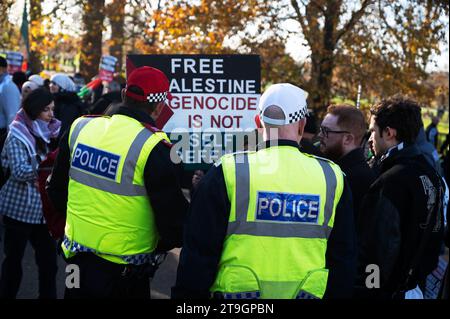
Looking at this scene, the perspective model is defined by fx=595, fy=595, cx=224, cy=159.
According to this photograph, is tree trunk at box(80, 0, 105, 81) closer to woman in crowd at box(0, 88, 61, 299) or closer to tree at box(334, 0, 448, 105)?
tree at box(334, 0, 448, 105)

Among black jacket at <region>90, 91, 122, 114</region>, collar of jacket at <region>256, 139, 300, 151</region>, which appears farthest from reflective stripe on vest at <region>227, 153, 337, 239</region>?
black jacket at <region>90, 91, 122, 114</region>

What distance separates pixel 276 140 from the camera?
2715mm

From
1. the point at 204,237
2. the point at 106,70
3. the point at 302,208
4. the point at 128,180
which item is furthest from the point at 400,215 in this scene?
the point at 106,70

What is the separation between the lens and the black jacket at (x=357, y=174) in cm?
367

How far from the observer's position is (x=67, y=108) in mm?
6922

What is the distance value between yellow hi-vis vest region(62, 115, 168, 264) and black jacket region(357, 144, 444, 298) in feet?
3.94

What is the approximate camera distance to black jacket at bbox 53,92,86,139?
6.83 metres

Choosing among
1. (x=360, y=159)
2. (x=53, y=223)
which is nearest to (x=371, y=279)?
(x=360, y=159)

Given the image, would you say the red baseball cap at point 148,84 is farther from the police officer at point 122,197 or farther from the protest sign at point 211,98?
the protest sign at point 211,98

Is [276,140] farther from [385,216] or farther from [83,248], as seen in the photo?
[83,248]

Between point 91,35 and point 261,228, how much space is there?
14398 mm

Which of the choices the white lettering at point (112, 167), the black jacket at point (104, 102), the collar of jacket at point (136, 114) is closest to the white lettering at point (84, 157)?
the white lettering at point (112, 167)

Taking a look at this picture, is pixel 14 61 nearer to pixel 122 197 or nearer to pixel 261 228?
pixel 122 197

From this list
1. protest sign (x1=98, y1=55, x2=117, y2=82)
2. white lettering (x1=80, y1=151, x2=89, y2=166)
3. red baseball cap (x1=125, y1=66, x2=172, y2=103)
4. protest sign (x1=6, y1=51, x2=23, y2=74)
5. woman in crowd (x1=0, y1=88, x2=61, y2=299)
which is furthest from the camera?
protest sign (x1=98, y1=55, x2=117, y2=82)
